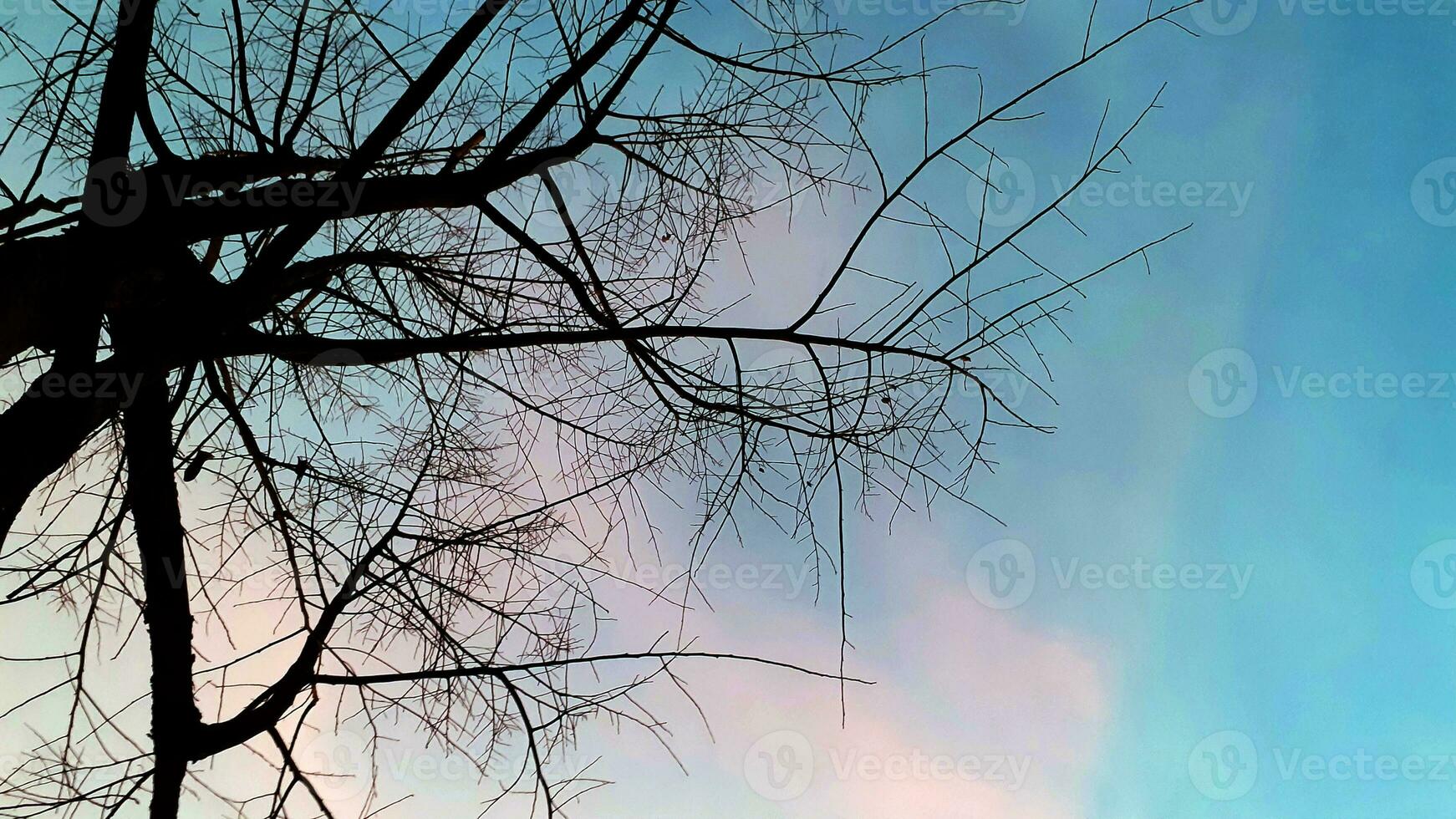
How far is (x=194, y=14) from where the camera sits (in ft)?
8.75

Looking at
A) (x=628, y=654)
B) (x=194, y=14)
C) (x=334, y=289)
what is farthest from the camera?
(x=334, y=289)

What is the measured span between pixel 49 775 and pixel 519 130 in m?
2.27

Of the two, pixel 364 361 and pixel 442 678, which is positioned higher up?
pixel 364 361

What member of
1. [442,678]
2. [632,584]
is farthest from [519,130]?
[442,678]

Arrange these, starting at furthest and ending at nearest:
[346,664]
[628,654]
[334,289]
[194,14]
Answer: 1. [334,289]
2. [194,14]
3. [346,664]
4. [628,654]

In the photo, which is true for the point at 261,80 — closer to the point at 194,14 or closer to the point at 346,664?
the point at 194,14

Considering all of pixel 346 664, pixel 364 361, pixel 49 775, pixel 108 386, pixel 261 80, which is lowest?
pixel 49 775

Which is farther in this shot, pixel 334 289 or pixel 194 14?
pixel 334 289

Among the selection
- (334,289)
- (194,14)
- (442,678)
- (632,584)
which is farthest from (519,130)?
(442,678)

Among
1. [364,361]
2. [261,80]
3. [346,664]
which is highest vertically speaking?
[261,80]

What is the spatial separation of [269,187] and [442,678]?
156cm

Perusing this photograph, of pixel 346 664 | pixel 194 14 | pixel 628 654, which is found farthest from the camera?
pixel 194 14

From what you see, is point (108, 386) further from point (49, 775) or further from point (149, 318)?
point (49, 775)

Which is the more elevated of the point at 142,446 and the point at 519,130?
the point at 519,130
